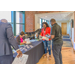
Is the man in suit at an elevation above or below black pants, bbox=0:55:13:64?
above

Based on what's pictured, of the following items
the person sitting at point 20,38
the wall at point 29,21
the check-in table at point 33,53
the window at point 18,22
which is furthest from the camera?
the wall at point 29,21

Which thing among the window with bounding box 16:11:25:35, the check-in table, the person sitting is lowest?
the check-in table

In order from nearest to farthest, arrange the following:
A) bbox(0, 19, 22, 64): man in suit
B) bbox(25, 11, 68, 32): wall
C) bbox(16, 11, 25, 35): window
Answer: bbox(0, 19, 22, 64): man in suit
bbox(16, 11, 25, 35): window
bbox(25, 11, 68, 32): wall

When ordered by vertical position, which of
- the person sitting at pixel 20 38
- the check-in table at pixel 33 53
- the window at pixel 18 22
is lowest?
the check-in table at pixel 33 53

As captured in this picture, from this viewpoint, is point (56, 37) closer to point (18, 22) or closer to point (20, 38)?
point (20, 38)

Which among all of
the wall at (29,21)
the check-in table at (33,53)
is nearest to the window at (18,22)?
the wall at (29,21)

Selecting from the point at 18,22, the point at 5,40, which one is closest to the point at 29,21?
the point at 18,22

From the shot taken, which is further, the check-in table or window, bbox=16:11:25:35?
window, bbox=16:11:25:35

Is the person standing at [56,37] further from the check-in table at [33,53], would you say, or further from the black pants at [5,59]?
the black pants at [5,59]

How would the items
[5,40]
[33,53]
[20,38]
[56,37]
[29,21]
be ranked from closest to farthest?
[5,40] → [56,37] → [33,53] → [20,38] → [29,21]

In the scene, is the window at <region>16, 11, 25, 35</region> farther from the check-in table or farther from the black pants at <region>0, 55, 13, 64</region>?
the black pants at <region>0, 55, 13, 64</region>

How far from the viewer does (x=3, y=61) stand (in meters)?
1.19

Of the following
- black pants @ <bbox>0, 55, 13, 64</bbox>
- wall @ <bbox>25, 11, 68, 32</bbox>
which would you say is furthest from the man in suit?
wall @ <bbox>25, 11, 68, 32</bbox>
